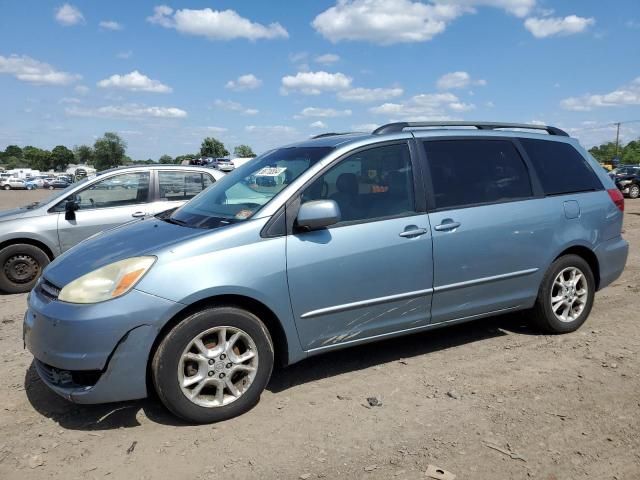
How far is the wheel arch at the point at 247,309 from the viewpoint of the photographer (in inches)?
123

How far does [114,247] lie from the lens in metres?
3.50

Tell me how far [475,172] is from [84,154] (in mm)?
122570

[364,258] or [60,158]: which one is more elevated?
[60,158]

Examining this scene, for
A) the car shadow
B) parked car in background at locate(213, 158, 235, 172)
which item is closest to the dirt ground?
the car shadow

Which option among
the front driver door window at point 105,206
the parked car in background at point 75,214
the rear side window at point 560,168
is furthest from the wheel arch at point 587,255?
the front driver door window at point 105,206

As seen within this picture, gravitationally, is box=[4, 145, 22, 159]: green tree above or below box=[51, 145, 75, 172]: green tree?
above

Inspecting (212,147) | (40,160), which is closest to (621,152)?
(212,147)

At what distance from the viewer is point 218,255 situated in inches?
127

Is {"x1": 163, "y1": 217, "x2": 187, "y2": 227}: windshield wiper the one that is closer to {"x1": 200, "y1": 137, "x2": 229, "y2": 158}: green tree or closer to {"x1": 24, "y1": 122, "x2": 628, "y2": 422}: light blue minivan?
{"x1": 24, "y1": 122, "x2": 628, "y2": 422}: light blue minivan

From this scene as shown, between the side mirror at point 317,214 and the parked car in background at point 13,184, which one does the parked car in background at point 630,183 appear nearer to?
the side mirror at point 317,214

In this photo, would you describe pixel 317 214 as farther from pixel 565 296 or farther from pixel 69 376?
pixel 565 296

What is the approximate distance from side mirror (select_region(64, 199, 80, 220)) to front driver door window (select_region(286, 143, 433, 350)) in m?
4.51

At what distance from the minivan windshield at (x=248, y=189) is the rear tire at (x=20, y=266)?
3.62 meters

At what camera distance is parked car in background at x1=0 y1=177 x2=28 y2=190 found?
56188 mm
